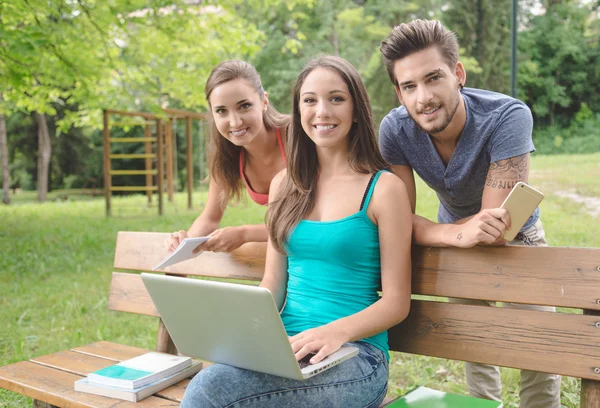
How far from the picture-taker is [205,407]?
1.93m

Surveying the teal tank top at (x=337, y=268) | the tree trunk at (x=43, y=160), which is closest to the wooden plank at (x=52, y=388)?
the teal tank top at (x=337, y=268)

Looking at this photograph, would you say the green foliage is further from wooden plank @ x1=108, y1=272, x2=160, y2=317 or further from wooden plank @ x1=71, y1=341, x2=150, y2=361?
wooden plank @ x1=71, y1=341, x2=150, y2=361

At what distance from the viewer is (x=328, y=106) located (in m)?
2.28

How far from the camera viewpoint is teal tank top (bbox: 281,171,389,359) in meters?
2.20

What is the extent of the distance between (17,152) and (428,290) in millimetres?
24984

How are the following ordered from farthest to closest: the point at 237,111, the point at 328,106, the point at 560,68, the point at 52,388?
the point at 560,68 → the point at 237,111 → the point at 52,388 → the point at 328,106

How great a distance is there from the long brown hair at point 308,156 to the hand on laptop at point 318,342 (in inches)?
17.5

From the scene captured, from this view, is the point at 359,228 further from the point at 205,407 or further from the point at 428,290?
the point at 205,407

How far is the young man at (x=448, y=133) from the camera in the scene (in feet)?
7.43

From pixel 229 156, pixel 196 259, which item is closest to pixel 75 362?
pixel 196 259

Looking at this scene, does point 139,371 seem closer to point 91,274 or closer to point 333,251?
point 333,251

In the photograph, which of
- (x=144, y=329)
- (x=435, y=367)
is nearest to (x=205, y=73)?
(x=144, y=329)

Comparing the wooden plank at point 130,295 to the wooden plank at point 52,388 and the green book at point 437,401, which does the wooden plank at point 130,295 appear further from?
the green book at point 437,401

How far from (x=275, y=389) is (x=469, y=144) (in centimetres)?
120
